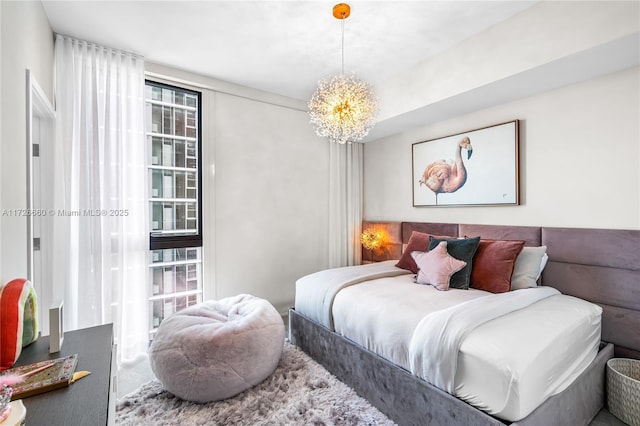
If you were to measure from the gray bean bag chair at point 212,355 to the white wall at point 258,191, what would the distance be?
1.24m

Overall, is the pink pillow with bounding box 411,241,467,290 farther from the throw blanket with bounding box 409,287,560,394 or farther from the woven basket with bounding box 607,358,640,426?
A: the woven basket with bounding box 607,358,640,426

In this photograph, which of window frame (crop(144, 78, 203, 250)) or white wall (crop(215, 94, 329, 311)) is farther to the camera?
white wall (crop(215, 94, 329, 311))

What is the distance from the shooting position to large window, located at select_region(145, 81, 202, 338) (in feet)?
9.89

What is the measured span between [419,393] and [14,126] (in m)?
2.53

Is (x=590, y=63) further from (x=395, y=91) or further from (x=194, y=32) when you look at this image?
(x=194, y=32)

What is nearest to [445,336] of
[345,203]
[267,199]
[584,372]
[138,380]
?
[584,372]

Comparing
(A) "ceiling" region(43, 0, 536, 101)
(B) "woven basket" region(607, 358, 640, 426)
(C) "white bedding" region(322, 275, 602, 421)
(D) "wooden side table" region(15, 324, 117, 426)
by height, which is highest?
(A) "ceiling" region(43, 0, 536, 101)

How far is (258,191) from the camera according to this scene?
3.54 meters

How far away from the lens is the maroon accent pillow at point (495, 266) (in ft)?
7.39

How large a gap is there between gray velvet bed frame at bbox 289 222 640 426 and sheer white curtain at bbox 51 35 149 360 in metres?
1.54

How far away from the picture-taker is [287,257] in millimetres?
3762

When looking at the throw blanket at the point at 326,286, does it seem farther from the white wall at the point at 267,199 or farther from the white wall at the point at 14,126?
the white wall at the point at 14,126

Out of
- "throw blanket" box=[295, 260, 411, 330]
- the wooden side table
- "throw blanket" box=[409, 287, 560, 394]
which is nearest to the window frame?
"throw blanket" box=[295, 260, 411, 330]

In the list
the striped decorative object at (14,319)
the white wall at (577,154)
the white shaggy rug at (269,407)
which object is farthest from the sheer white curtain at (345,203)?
the striped decorative object at (14,319)
